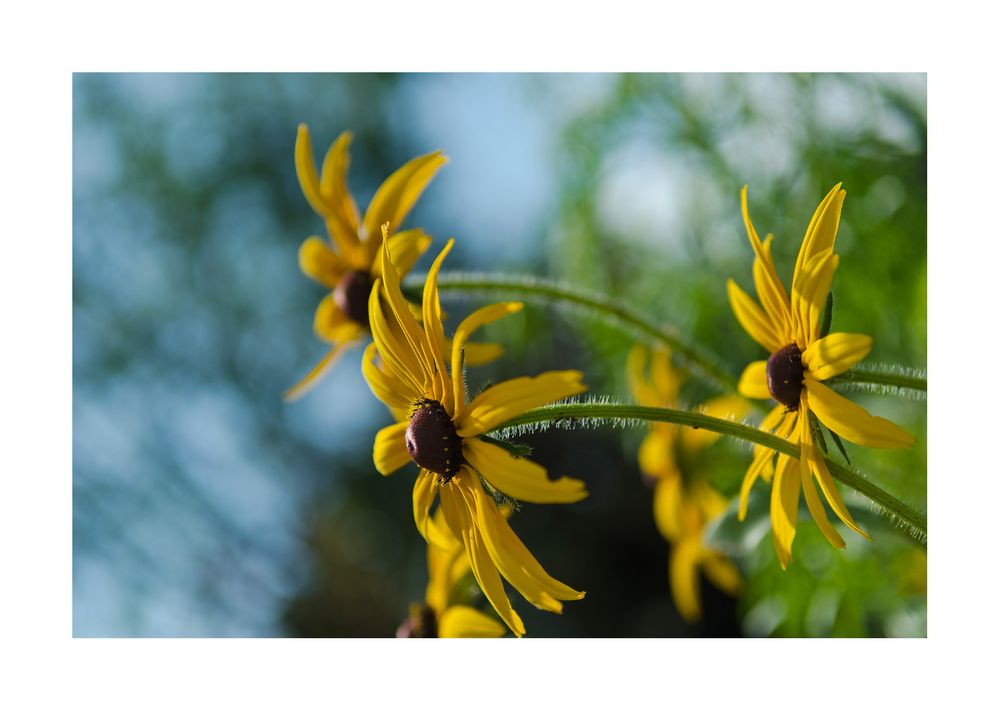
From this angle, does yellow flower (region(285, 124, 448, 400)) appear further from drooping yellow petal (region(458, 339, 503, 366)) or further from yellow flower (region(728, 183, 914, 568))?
yellow flower (region(728, 183, 914, 568))

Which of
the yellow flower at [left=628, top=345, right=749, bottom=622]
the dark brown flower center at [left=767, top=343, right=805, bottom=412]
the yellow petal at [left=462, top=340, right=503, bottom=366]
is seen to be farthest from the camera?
the yellow flower at [left=628, top=345, right=749, bottom=622]

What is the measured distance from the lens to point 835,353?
0.49 m

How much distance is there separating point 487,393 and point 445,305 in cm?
100

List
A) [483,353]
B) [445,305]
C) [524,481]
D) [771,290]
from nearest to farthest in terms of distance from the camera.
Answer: [524,481] < [771,290] < [483,353] < [445,305]

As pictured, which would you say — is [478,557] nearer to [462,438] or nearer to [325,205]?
[462,438]

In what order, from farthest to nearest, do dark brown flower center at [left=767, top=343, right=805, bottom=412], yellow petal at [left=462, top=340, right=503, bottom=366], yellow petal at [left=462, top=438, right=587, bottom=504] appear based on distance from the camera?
1. yellow petal at [left=462, top=340, right=503, bottom=366]
2. dark brown flower center at [left=767, top=343, right=805, bottom=412]
3. yellow petal at [left=462, top=438, right=587, bottom=504]

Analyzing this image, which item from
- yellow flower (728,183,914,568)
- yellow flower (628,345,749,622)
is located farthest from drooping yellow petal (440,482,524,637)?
yellow flower (628,345,749,622)

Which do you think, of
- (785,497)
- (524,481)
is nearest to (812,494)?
(785,497)

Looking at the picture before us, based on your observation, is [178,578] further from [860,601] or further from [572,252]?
[860,601]

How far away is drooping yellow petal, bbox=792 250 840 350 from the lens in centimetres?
50

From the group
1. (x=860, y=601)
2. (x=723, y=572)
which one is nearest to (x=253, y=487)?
(x=723, y=572)

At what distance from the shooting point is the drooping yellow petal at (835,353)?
0.48 m

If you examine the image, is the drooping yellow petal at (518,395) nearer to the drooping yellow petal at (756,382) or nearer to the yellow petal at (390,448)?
the yellow petal at (390,448)
